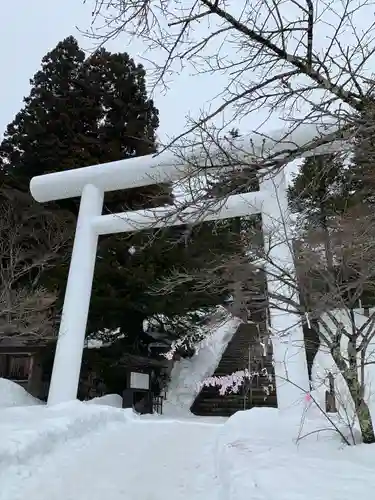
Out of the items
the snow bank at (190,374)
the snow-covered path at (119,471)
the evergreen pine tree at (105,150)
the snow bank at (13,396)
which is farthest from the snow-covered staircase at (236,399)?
the snow-covered path at (119,471)

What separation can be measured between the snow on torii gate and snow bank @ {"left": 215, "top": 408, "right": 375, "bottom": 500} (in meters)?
2.45

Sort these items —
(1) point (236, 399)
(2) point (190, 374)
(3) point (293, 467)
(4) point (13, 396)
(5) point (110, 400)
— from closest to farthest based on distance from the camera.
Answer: (3) point (293, 467) < (4) point (13, 396) < (5) point (110, 400) < (1) point (236, 399) < (2) point (190, 374)

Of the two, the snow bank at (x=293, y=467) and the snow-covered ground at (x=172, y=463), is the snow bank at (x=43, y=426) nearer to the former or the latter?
the snow-covered ground at (x=172, y=463)

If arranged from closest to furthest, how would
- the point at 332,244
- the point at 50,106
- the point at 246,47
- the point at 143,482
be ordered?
the point at 246,47 → the point at 143,482 → the point at 332,244 → the point at 50,106

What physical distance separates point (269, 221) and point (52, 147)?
8.79 metres

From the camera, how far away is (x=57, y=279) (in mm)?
13094

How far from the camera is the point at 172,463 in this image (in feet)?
18.6

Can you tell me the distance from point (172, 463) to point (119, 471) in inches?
32.0

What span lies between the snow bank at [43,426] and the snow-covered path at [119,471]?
0.12 meters

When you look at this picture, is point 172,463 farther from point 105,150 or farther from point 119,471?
point 105,150

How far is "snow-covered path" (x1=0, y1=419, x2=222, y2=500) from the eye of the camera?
4164mm

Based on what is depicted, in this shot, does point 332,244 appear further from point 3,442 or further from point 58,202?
point 58,202

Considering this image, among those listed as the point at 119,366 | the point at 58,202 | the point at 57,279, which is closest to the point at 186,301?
the point at 119,366

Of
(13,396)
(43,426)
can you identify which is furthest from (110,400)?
(43,426)
